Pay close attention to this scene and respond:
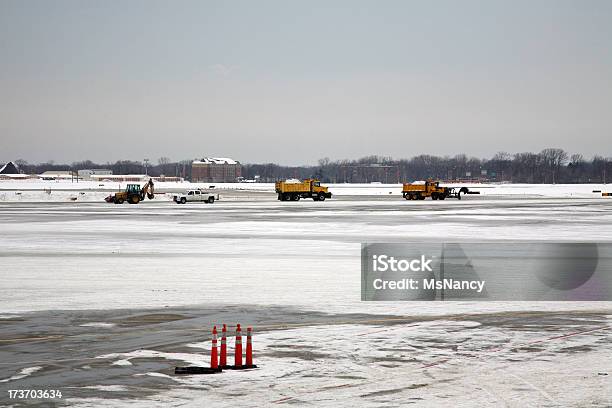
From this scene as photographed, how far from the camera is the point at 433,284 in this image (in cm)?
2420

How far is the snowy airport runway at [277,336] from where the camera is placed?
41.6ft

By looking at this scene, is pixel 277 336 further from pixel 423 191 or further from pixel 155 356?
pixel 423 191

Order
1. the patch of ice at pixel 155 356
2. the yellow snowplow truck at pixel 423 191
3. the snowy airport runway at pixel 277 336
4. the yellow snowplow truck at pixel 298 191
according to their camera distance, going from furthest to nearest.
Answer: the yellow snowplow truck at pixel 423 191, the yellow snowplow truck at pixel 298 191, the patch of ice at pixel 155 356, the snowy airport runway at pixel 277 336

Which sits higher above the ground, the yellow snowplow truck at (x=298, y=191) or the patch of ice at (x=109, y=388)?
the yellow snowplow truck at (x=298, y=191)

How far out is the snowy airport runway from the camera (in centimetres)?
1269

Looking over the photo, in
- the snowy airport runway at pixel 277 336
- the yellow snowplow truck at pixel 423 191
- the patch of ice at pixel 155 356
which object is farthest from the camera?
the yellow snowplow truck at pixel 423 191

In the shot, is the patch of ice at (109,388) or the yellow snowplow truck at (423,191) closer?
the patch of ice at (109,388)

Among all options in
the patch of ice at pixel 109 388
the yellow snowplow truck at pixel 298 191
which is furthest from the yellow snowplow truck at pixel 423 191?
the patch of ice at pixel 109 388

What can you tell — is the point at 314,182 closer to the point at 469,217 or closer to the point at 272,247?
the point at 469,217

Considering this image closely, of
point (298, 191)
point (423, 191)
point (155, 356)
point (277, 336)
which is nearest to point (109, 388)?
point (155, 356)

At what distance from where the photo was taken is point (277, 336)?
675 inches

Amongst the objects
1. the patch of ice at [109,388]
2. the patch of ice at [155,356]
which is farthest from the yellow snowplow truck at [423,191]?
the patch of ice at [109,388]

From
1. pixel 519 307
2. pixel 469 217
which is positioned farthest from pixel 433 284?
pixel 469 217

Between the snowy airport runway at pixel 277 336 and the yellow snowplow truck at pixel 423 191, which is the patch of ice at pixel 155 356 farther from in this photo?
the yellow snowplow truck at pixel 423 191
